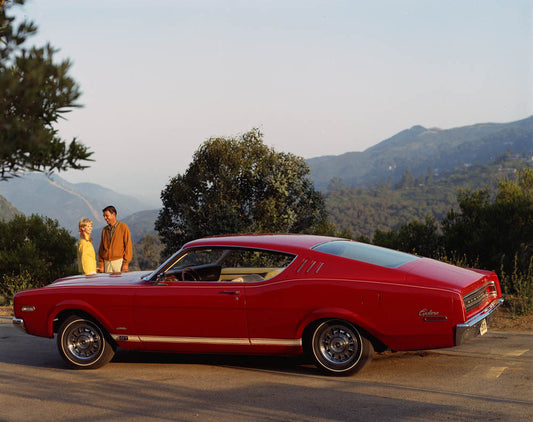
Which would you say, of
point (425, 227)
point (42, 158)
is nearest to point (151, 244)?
point (425, 227)

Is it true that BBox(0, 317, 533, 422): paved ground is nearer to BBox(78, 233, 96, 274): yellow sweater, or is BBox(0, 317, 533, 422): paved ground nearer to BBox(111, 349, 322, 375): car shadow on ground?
BBox(111, 349, 322, 375): car shadow on ground

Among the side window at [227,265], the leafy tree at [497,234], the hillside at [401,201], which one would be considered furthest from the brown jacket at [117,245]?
the hillside at [401,201]

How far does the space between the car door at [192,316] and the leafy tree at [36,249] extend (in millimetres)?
10077

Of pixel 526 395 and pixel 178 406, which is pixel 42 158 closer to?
pixel 178 406

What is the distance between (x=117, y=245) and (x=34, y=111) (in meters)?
5.69

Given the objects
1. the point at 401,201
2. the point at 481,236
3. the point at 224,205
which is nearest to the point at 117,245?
the point at 481,236

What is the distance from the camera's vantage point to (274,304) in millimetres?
6805

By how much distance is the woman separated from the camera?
9.53 m

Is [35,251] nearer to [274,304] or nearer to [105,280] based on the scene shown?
[105,280]

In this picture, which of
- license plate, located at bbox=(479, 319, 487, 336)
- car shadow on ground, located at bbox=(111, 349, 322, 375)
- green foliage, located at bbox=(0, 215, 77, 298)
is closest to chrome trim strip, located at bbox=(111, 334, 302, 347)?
car shadow on ground, located at bbox=(111, 349, 322, 375)

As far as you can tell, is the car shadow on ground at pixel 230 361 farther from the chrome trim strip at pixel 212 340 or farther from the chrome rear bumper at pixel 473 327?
the chrome rear bumper at pixel 473 327

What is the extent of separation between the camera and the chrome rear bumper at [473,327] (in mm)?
6199

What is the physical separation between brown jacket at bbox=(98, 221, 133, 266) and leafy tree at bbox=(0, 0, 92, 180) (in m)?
5.39

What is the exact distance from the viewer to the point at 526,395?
19.2 feet
